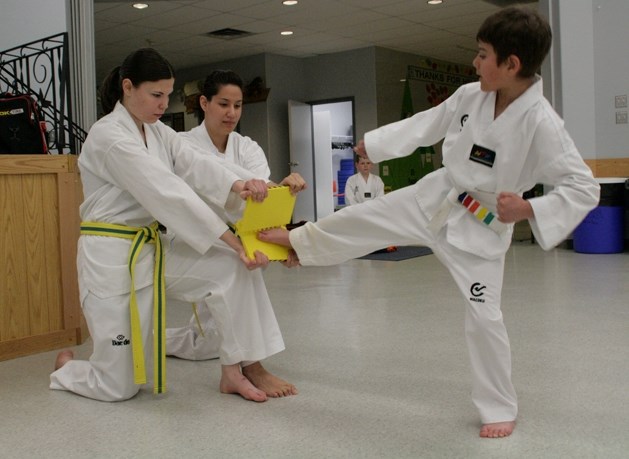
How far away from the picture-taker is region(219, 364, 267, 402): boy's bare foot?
2258mm

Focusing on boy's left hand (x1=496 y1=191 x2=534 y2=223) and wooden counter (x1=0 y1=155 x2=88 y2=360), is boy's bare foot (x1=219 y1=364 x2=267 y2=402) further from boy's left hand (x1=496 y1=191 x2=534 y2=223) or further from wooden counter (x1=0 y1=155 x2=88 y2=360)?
wooden counter (x1=0 y1=155 x2=88 y2=360)

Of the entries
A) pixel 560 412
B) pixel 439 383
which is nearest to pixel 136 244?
pixel 439 383

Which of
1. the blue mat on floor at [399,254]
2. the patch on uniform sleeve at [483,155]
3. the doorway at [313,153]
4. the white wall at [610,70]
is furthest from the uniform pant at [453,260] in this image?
the doorway at [313,153]

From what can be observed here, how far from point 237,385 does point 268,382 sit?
0.12 meters

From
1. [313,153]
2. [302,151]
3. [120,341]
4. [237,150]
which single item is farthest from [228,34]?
[120,341]

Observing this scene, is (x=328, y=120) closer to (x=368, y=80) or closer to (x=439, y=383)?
(x=368, y=80)

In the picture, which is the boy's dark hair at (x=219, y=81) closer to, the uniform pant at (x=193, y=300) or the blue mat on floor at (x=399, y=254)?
the uniform pant at (x=193, y=300)

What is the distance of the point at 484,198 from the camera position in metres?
1.97

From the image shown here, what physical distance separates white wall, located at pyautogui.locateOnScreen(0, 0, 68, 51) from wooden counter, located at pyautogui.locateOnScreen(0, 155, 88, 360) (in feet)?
5.87

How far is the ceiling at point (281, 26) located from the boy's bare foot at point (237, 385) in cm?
591

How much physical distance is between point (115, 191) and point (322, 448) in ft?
3.72

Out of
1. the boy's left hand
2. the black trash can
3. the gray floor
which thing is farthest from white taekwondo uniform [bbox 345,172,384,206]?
the boy's left hand

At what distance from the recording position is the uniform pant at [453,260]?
1919 mm

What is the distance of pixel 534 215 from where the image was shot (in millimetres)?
1769
